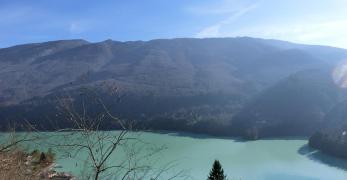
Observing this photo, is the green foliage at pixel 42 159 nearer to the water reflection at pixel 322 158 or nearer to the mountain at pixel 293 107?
the water reflection at pixel 322 158

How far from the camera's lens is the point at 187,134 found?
51469 millimetres

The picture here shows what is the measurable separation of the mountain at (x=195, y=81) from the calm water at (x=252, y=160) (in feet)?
14.9

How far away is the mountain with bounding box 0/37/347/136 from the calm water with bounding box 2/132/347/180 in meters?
4.53

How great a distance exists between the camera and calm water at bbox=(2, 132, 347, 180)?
24734 millimetres

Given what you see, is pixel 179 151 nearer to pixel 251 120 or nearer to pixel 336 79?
pixel 251 120

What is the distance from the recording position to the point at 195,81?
79.4m

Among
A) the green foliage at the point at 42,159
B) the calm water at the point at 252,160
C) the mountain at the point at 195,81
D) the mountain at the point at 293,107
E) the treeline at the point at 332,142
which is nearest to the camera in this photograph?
the green foliage at the point at 42,159

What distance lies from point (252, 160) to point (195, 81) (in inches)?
1926

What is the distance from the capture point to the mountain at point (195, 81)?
2108 inches

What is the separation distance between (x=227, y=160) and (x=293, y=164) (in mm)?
4345

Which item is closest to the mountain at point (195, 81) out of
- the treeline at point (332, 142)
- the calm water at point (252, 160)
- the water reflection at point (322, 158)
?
the calm water at point (252, 160)

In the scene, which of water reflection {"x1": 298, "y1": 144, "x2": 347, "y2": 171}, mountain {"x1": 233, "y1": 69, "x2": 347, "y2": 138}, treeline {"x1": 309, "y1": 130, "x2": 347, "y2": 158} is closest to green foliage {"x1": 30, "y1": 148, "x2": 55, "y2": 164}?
water reflection {"x1": 298, "y1": 144, "x2": 347, "y2": 171}

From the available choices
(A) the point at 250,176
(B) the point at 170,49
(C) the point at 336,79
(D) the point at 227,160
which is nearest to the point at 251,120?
(C) the point at 336,79

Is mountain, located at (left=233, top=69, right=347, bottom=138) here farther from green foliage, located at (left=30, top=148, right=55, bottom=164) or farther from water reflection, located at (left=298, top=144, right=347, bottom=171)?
green foliage, located at (left=30, top=148, right=55, bottom=164)
